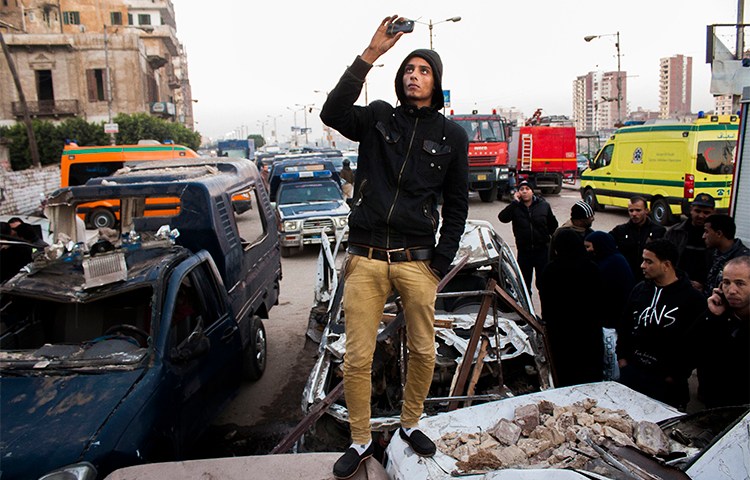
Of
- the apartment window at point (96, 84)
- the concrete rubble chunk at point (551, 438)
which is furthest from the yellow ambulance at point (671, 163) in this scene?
the apartment window at point (96, 84)

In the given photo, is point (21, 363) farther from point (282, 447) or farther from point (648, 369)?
point (648, 369)

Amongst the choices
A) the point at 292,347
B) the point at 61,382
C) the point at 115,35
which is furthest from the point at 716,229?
the point at 115,35

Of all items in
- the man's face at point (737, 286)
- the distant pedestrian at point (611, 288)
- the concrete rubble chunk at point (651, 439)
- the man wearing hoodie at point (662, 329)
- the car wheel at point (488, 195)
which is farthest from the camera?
the car wheel at point (488, 195)

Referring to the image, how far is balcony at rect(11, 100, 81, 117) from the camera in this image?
46.6 metres

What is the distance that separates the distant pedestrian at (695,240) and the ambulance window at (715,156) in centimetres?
858

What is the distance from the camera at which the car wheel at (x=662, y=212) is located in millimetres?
14672

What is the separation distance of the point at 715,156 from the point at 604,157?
4.00 metres

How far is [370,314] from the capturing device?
9.23 ft

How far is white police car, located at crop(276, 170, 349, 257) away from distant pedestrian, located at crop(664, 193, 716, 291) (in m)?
6.68

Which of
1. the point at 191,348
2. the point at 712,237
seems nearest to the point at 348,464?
the point at 191,348

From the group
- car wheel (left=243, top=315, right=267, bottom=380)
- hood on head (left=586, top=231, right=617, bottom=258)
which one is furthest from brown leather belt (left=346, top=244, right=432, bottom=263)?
car wheel (left=243, top=315, right=267, bottom=380)

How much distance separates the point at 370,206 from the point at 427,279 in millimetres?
475

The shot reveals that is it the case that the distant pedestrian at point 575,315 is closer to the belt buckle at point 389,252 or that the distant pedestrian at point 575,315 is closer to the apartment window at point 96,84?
the belt buckle at point 389,252

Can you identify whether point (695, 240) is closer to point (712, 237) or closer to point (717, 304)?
point (712, 237)
